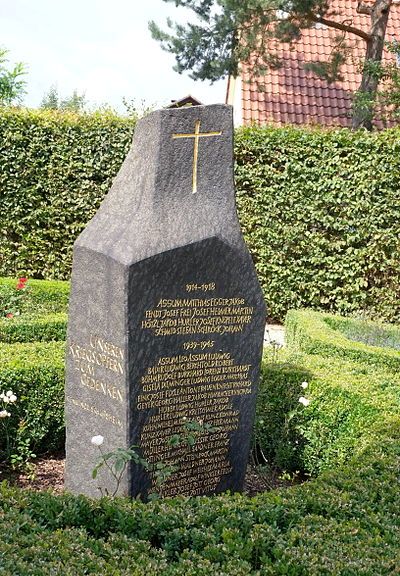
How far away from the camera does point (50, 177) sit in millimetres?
12469

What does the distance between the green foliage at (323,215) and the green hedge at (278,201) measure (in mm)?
17

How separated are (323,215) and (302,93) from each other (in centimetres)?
784

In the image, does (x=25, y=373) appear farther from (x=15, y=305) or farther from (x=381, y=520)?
(x=15, y=305)

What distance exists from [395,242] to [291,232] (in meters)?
1.70

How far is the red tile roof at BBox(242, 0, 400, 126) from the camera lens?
1831 cm

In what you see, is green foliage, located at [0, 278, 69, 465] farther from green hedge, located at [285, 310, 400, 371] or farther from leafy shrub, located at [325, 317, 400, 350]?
leafy shrub, located at [325, 317, 400, 350]

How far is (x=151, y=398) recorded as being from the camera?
402 centimetres

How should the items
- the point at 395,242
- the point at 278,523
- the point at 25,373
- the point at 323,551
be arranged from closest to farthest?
the point at 323,551 → the point at 278,523 → the point at 25,373 → the point at 395,242

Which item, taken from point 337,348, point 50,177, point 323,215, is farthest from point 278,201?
point 337,348

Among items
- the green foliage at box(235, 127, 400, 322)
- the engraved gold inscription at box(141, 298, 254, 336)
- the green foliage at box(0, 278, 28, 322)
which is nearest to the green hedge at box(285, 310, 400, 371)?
the engraved gold inscription at box(141, 298, 254, 336)

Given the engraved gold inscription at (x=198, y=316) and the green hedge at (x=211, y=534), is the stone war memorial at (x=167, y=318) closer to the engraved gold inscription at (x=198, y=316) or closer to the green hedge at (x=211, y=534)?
the engraved gold inscription at (x=198, y=316)

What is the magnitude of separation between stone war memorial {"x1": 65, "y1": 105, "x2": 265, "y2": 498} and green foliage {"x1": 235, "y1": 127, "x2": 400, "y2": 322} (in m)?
7.89

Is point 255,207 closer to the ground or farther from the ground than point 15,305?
farther from the ground

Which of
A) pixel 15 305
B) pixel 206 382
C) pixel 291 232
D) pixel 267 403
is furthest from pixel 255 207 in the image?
pixel 206 382
